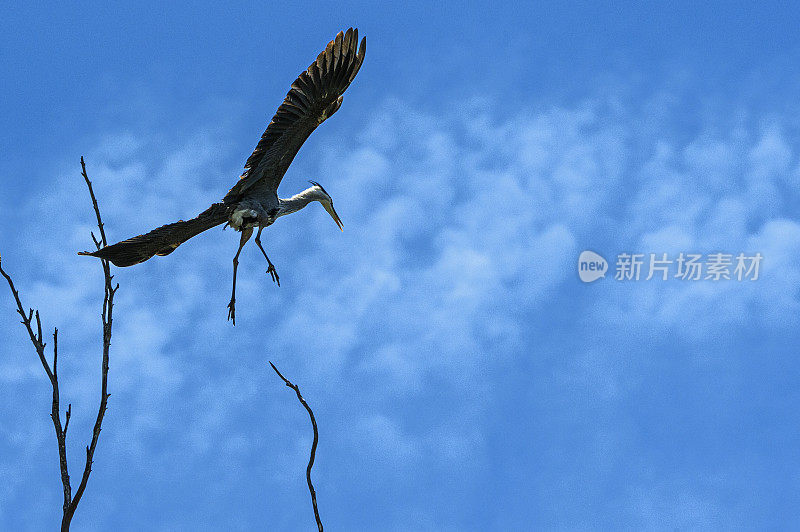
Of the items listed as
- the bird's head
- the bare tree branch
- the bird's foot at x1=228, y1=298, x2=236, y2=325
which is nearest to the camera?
the bare tree branch

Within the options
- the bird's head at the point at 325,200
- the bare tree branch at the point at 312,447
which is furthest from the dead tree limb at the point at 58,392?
the bird's head at the point at 325,200

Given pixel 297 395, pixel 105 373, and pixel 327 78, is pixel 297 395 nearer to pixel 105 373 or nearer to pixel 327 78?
pixel 105 373

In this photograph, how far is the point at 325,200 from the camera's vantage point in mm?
7121

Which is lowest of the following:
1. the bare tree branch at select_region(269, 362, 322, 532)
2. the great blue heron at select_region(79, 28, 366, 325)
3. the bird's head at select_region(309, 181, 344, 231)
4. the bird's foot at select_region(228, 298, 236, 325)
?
the bare tree branch at select_region(269, 362, 322, 532)

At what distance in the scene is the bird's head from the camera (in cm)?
698

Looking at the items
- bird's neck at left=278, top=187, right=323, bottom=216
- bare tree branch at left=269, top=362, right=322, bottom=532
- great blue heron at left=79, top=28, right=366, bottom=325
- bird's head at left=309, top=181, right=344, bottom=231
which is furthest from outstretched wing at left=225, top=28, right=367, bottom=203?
bare tree branch at left=269, top=362, right=322, bottom=532

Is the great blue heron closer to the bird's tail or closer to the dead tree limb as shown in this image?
the bird's tail

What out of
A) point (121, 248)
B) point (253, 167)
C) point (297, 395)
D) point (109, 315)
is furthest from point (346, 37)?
point (297, 395)

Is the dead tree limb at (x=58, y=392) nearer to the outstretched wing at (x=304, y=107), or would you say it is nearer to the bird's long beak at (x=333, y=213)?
the outstretched wing at (x=304, y=107)

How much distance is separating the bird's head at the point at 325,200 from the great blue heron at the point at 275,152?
3.41ft

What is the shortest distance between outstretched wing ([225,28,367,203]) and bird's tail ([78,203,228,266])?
186 millimetres

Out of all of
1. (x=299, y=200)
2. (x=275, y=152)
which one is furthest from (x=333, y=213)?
(x=275, y=152)

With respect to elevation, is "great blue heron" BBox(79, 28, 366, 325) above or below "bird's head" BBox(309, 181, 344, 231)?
below

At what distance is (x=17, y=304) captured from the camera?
3844mm
